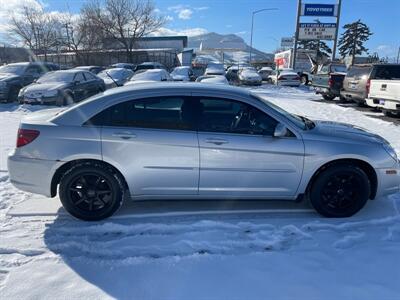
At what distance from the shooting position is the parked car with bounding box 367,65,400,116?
35.1ft

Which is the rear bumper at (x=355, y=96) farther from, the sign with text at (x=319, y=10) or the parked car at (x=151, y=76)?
the sign with text at (x=319, y=10)

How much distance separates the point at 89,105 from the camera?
12.9 ft

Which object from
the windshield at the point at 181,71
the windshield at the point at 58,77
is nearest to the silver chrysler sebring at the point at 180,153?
the windshield at the point at 58,77

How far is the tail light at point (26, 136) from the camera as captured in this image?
151 inches

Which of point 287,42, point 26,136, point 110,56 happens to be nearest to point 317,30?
point 110,56

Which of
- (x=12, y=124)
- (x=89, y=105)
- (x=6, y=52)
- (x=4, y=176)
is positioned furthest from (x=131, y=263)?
(x=6, y=52)

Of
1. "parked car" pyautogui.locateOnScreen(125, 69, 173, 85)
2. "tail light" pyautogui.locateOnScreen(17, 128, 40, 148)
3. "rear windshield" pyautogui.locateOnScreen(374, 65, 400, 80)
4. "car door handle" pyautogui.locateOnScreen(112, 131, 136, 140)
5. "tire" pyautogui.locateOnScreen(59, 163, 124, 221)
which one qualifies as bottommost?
"tire" pyautogui.locateOnScreen(59, 163, 124, 221)

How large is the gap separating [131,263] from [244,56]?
5298 inches

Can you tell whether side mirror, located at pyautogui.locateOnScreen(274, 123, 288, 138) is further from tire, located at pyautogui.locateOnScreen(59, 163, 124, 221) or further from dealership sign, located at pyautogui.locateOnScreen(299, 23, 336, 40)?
dealership sign, located at pyautogui.locateOnScreen(299, 23, 336, 40)

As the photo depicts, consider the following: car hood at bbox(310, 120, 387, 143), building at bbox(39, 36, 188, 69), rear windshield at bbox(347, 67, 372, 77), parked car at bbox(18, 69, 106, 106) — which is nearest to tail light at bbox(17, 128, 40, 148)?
car hood at bbox(310, 120, 387, 143)

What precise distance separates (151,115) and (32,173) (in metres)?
1.49

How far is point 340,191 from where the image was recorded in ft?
13.5

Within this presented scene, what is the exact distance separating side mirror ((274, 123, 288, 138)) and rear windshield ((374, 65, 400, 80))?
10569 mm

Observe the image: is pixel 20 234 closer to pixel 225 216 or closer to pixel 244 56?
pixel 225 216
